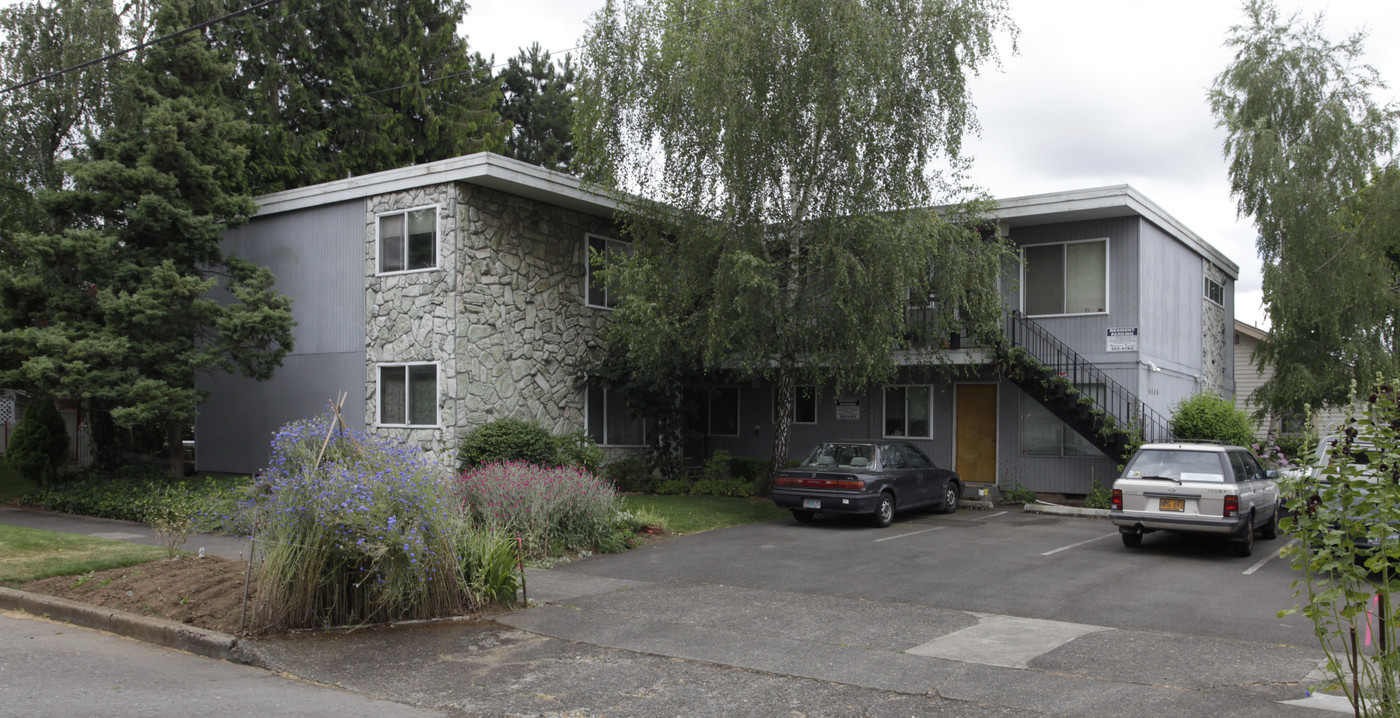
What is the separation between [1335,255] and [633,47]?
18.5 meters

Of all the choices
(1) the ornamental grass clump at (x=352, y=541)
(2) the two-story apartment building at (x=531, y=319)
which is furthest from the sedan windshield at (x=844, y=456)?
(1) the ornamental grass clump at (x=352, y=541)

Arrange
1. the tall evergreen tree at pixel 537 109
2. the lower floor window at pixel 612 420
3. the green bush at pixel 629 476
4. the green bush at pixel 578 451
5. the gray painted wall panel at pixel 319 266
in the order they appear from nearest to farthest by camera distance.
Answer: the green bush at pixel 578 451 → the gray painted wall panel at pixel 319 266 → the green bush at pixel 629 476 → the lower floor window at pixel 612 420 → the tall evergreen tree at pixel 537 109

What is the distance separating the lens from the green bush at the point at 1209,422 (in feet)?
61.9

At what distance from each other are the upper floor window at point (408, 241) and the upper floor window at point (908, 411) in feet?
35.7

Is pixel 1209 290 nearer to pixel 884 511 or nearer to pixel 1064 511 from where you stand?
pixel 1064 511

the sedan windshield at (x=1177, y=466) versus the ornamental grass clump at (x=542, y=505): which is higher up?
the sedan windshield at (x=1177, y=466)

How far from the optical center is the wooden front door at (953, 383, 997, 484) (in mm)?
21250

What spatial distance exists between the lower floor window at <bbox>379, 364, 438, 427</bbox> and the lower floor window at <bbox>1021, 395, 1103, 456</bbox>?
1246cm

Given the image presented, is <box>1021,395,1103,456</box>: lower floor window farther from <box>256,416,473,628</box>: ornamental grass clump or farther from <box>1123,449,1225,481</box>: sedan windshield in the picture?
<box>256,416,473,628</box>: ornamental grass clump

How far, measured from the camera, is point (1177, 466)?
42.6 feet

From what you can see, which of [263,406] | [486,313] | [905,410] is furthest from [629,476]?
[263,406]

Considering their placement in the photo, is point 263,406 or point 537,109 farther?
point 537,109

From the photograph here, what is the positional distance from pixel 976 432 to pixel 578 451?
354 inches

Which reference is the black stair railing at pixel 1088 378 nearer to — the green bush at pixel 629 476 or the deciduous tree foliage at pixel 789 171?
the deciduous tree foliage at pixel 789 171
